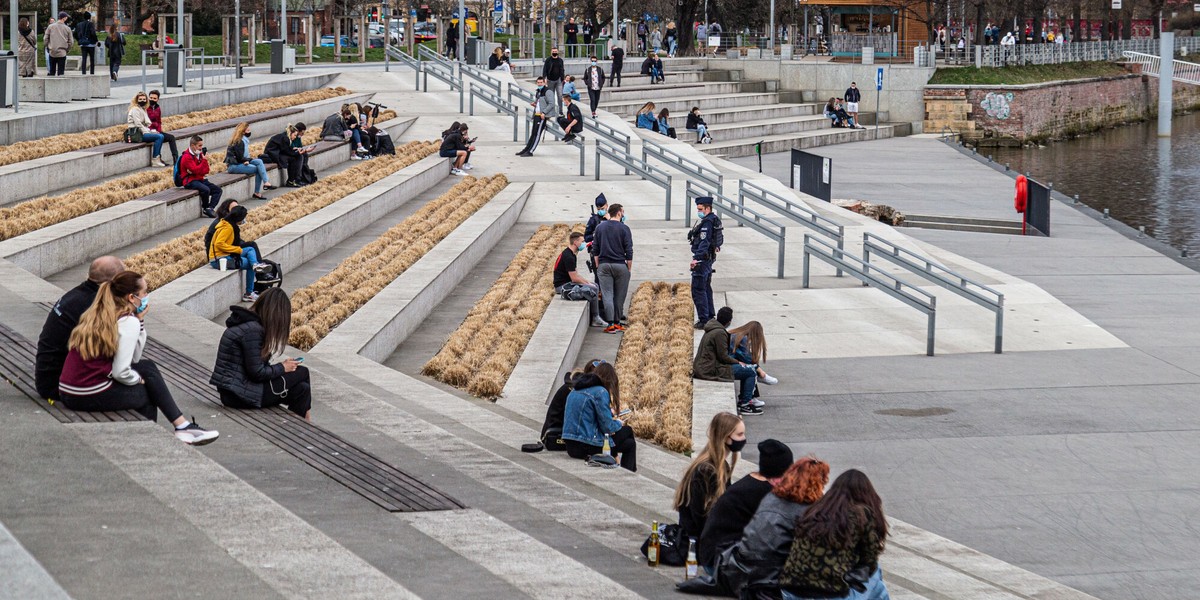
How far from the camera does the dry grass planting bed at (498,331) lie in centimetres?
1372

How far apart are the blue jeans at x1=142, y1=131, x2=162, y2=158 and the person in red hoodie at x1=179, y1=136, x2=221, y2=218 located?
11.4ft

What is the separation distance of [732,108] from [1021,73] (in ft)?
56.7

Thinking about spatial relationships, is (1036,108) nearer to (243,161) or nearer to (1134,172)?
(1134,172)

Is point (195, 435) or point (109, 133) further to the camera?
point (109, 133)

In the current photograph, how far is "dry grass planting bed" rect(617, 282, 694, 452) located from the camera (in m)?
12.9

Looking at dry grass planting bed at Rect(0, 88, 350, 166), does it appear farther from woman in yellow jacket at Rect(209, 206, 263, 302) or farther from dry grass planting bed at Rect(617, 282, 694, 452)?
dry grass planting bed at Rect(617, 282, 694, 452)

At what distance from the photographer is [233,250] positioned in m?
15.7

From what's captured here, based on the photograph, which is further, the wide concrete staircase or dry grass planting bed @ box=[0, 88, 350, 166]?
the wide concrete staircase

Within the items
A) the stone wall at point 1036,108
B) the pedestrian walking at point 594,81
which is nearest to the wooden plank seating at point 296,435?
the pedestrian walking at point 594,81

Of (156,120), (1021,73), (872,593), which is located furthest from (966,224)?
(1021,73)

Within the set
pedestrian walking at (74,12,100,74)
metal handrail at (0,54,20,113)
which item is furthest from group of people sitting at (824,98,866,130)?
metal handrail at (0,54,20,113)

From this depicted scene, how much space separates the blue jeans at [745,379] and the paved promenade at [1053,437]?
1.23ft

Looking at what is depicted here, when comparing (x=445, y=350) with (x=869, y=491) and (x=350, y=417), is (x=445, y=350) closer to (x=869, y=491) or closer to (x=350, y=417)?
(x=350, y=417)

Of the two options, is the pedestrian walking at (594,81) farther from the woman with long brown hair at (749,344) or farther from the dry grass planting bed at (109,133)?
the woman with long brown hair at (749,344)
